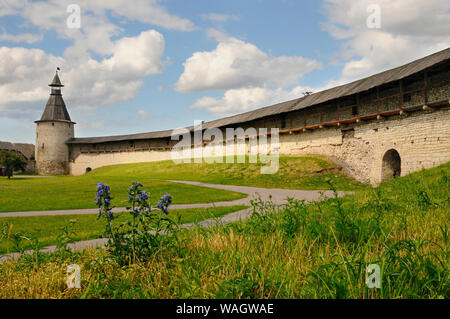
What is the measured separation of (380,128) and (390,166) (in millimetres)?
2299

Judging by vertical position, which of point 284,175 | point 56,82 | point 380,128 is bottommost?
point 284,175

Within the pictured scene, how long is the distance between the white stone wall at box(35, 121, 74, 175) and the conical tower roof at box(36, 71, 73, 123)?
0.77 metres

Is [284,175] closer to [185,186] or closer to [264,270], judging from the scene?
[185,186]

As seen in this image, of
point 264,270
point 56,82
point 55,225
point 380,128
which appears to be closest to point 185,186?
point 55,225

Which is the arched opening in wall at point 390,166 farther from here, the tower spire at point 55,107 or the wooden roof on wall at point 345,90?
the tower spire at point 55,107

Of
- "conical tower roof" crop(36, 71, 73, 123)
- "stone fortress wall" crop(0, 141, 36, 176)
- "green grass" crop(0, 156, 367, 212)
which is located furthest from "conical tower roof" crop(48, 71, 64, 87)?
"green grass" crop(0, 156, 367, 212)

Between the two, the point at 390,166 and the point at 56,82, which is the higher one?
the point at 56,82

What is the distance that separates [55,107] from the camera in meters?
46.4

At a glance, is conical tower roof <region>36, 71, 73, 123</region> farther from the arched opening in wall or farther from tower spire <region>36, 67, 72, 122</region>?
the arched opening in wall

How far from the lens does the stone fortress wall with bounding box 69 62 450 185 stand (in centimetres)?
1482

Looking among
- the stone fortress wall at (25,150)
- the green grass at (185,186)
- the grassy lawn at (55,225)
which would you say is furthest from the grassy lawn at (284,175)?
the stone fortress wall at (25,150)

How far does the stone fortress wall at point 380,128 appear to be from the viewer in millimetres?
14824
